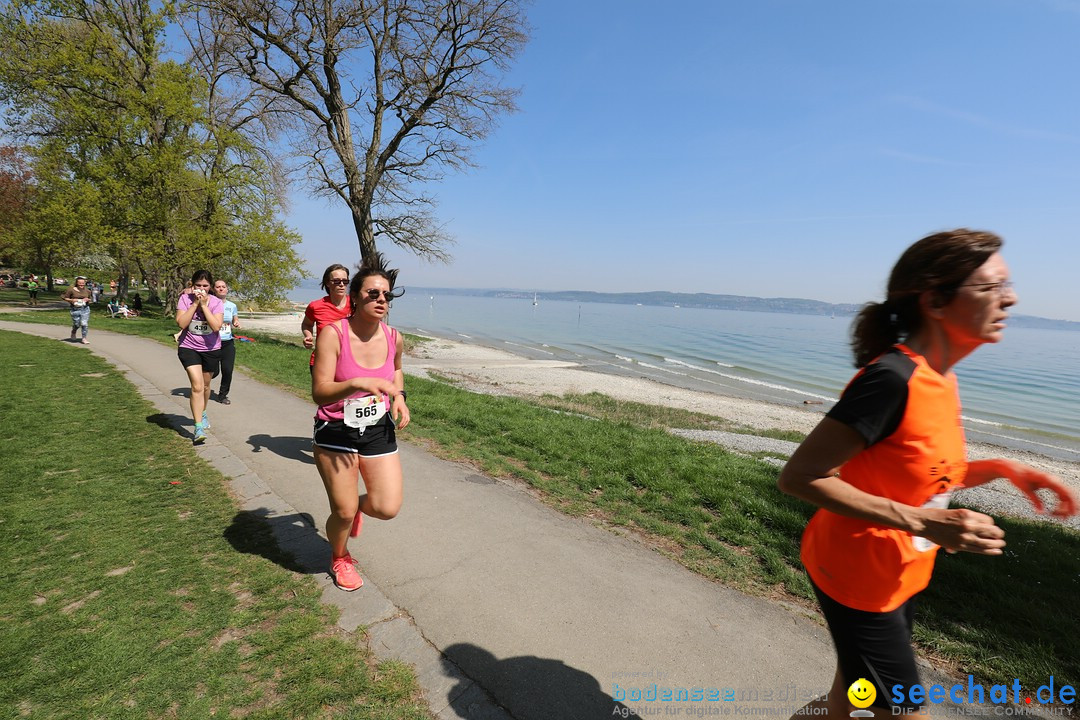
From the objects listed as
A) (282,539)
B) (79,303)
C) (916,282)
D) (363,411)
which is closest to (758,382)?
(282,539)

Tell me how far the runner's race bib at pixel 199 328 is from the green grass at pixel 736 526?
2877 mm

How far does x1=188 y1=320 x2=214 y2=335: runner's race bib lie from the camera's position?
6.12m

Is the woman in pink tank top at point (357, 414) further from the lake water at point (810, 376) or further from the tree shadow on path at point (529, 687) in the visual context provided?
the lake water at point (810, 376)

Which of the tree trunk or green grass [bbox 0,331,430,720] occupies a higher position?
the tree trunk

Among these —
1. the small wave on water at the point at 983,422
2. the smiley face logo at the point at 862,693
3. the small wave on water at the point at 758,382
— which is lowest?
the small wave on water at the point at 983,422

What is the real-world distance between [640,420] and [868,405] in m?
11.1

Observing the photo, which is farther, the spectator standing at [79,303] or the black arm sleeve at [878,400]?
the spectator standing at [79,303]

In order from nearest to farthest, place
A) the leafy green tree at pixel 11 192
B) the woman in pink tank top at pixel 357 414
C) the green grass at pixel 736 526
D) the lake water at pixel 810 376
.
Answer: the woman in pink tank top at pixel 357 414, the green grass at pixel 736 526, the lake water at pixel 810 376, the leafy green tree at pixel 11 192

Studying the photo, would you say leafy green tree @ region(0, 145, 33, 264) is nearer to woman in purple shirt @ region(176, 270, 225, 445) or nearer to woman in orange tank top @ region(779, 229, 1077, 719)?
woman in purple shirt @ region(176, 270, 225, 445)

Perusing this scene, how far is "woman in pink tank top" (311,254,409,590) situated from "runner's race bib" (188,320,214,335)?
4.26 m

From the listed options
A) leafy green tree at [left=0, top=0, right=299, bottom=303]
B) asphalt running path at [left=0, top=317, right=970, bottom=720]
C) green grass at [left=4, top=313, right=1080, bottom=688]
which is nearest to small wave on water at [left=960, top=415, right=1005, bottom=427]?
green grass at [left=4, top=313, right=1080, bottom=688]

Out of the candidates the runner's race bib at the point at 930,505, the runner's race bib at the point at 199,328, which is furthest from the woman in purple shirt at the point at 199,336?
the runner's race bib at the point at 930,505

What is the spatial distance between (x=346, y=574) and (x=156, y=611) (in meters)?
1.05

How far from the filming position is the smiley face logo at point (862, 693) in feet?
5.12
